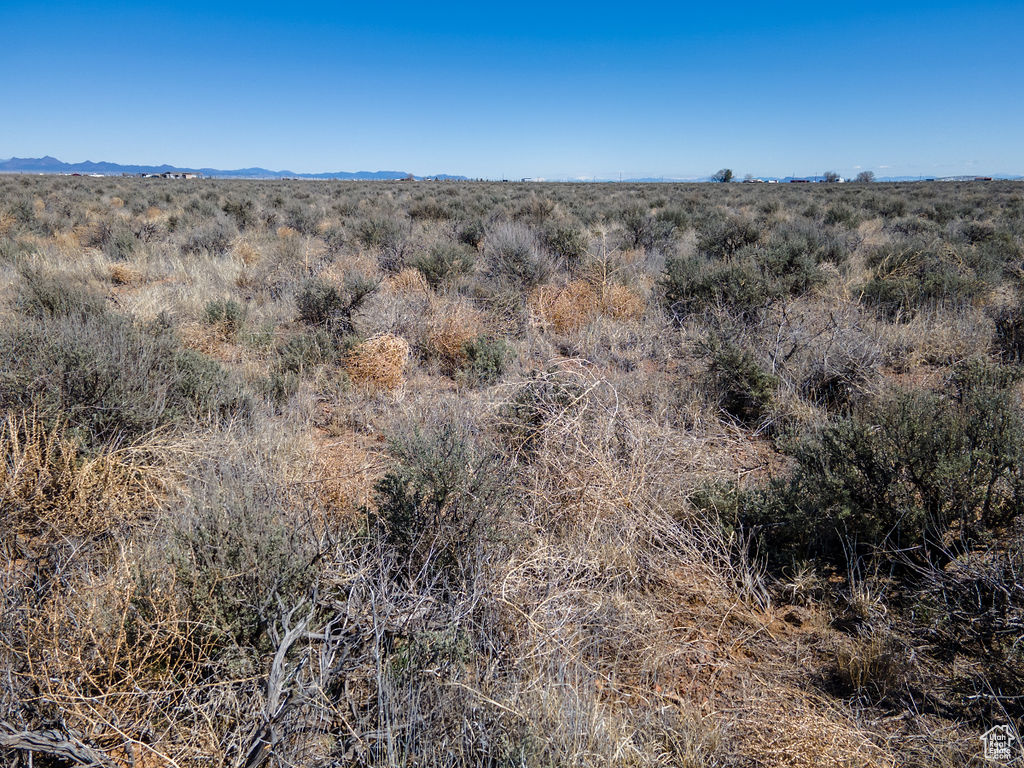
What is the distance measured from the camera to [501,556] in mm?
2705

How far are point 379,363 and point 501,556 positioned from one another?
3.22 metres

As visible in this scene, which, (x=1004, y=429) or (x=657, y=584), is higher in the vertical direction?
(x=1004, y=429)

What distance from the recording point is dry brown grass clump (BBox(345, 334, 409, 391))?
17.6 feet

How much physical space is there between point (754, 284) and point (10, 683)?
7.41m

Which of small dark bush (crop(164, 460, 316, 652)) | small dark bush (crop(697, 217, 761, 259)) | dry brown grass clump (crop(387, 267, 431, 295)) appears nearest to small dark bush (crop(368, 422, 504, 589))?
small dark bush (crop(164, 460, 316, 652))

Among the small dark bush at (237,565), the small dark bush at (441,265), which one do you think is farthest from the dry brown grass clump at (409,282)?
the small dark bush at (237,565)

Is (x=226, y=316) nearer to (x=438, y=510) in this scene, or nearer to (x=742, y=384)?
(x=438, y=510)

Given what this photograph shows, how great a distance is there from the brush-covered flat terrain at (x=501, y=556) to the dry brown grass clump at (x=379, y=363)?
0.12 ft

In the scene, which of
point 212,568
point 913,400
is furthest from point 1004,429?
point 212,568

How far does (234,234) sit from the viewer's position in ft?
40.1

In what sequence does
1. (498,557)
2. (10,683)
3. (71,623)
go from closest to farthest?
(10,683) → (71,623) → (498,557)

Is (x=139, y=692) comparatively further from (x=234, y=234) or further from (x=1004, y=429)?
(x=234, y=234)

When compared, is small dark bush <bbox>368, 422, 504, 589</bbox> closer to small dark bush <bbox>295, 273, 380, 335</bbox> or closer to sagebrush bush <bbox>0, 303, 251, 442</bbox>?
sagebrush bush <bbox>0, 303, 251, 442</bbox>

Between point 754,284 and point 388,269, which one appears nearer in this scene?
point 754,284
